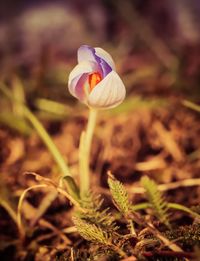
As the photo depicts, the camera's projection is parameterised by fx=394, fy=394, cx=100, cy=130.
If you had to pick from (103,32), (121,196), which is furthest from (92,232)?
(103,32)

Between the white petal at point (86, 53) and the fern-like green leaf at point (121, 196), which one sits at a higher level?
the white petal at point (86, 53)

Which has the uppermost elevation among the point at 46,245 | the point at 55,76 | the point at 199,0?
the point at 199,0

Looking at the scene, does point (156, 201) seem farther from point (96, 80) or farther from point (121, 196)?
point (96, 80)

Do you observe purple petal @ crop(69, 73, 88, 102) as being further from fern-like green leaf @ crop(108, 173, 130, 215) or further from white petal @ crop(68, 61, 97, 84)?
fern-like green leaf @ crop(108, 173, 130, 215)

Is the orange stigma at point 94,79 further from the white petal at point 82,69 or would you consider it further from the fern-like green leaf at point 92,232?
the fern-like green leaf at point 92,232

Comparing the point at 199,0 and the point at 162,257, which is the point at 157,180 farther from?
the point at 199,0

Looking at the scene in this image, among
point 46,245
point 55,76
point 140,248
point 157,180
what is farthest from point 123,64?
point 140,248

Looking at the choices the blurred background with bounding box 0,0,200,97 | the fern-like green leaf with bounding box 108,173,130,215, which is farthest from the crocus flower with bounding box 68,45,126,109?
the blurred background with bounding box 0,0,200,97

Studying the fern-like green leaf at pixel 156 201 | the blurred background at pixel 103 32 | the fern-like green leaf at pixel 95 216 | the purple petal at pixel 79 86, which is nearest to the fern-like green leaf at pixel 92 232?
the fern-like green leaf at pixel 95 216
